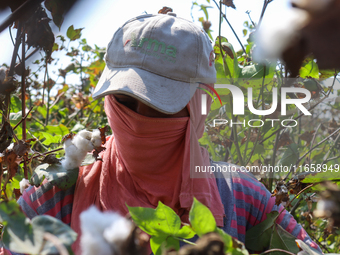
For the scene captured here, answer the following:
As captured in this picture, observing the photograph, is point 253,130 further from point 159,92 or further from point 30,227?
point 30,227

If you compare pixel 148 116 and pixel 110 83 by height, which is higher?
pixel 110 83

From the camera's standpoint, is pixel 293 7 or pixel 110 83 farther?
pixel 110 83

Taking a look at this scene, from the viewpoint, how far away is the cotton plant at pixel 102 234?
221 mm

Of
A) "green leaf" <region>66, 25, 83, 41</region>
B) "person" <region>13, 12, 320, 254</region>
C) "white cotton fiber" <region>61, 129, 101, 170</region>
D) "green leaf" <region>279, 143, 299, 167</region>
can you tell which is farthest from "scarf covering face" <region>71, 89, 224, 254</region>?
"green leaf" <region>66, 25, 83, 41</region>

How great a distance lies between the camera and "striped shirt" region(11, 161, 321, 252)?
3.61 ft

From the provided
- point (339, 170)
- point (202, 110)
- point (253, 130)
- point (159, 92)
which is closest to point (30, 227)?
point (339, 170)

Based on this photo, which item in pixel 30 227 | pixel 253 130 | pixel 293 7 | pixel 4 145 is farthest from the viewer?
pixel 253 130

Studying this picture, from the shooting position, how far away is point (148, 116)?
113 cm

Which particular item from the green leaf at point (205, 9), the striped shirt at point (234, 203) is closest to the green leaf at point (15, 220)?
the striped shirt at point (234, 203)

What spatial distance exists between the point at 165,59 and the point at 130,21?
0.29 meters

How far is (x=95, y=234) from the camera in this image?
0.23 metres

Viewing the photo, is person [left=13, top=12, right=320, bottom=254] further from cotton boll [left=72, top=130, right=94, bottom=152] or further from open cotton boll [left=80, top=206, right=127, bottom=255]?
open cotton boll [left=80, top=206, right=127, bottom=255]

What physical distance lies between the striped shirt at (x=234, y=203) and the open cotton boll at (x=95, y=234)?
3.08ft

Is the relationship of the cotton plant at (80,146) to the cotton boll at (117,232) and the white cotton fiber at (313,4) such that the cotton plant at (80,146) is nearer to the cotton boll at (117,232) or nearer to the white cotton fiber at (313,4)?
the cotton boll at (117,232)
